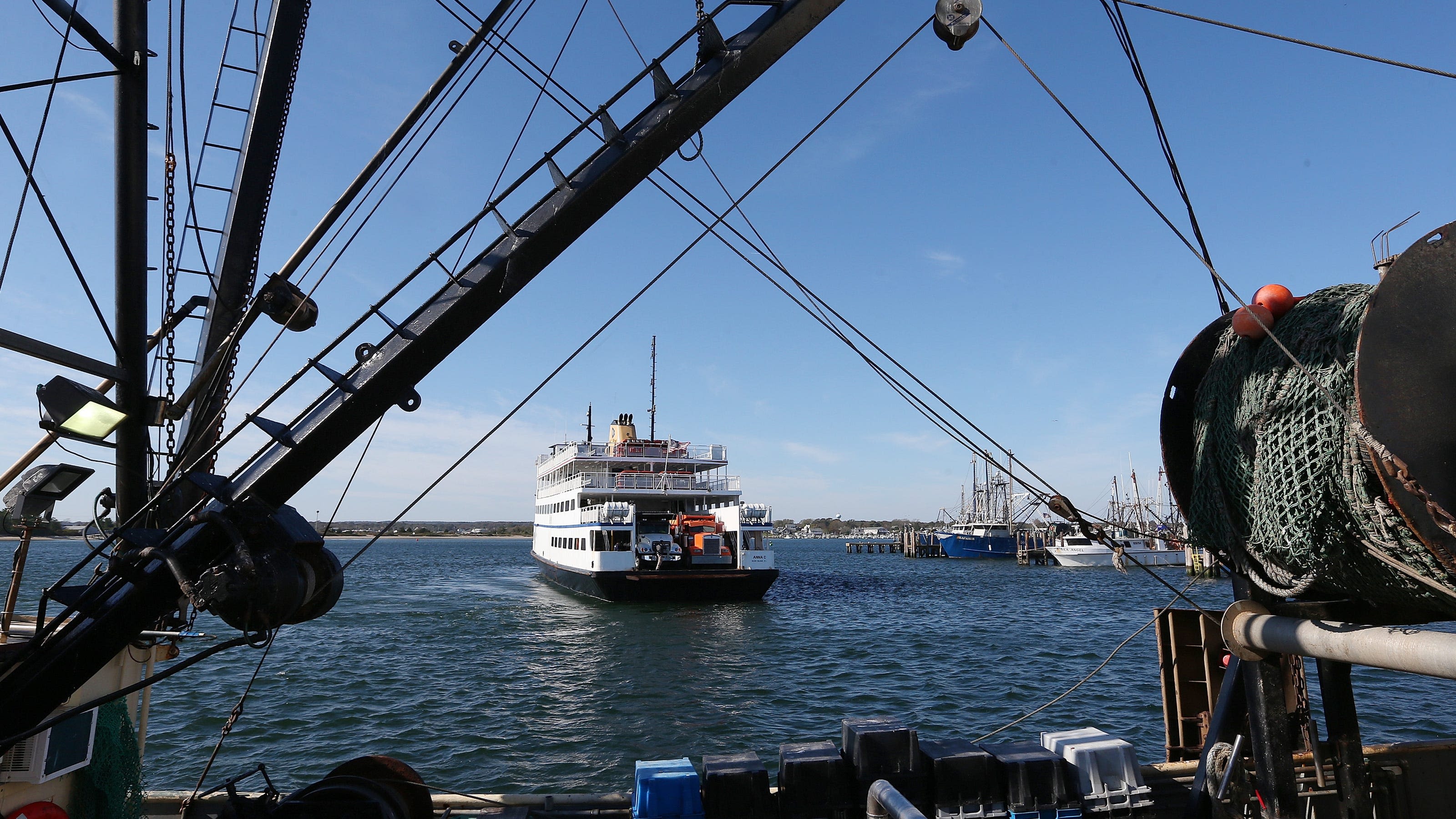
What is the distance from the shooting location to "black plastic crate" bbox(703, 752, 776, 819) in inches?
217

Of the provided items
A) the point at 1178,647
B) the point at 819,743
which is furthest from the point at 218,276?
the point at 1178,647

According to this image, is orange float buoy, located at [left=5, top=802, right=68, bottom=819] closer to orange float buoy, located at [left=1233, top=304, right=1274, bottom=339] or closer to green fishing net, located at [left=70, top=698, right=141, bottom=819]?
green fishing net, located at [left=70, top=698, right=141, bottom=819]

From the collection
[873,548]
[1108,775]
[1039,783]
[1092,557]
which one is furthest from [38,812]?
[873,548]

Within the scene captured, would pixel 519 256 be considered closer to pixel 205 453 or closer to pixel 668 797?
pixel 205 453

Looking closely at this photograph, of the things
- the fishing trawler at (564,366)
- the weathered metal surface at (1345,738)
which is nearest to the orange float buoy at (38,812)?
the fishing trawler at (564,366)

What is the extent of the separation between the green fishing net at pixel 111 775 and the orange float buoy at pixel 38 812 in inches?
18.5

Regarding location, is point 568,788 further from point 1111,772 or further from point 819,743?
point 1111,772

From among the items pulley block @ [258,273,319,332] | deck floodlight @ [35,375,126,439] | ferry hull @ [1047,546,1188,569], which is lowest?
ferry hull @ [1047,546,1188,569]

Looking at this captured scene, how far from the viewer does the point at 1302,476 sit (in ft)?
11.7

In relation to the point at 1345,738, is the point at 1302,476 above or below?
above

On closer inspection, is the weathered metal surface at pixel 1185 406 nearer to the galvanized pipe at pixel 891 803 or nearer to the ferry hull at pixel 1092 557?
the galvanized pipe at pixel 891 803

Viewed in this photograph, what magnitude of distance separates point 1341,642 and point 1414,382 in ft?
4.30

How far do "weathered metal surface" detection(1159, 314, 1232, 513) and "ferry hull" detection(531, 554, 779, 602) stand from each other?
1090 inches

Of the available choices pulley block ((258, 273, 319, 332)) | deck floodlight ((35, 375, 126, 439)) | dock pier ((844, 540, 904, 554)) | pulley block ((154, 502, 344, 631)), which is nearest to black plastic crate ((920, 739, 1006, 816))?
pulley block ((154, 502, 344, 631))
